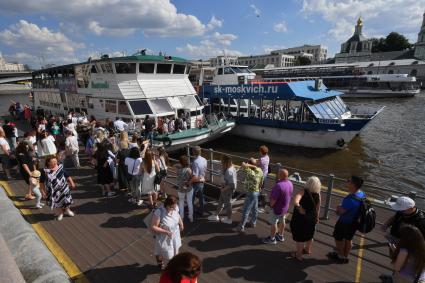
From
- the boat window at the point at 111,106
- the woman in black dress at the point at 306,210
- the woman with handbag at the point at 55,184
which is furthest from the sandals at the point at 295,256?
the boat window at the point at 111,106

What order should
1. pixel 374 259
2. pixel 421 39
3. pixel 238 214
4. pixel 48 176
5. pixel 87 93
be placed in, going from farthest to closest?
pixel 421 39
pixel 87 93
pixel 238 214
pixel 48 176
pixel 374 259

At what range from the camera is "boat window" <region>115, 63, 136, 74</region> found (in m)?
14.5

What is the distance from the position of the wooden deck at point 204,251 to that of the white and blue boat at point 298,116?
10811 mm

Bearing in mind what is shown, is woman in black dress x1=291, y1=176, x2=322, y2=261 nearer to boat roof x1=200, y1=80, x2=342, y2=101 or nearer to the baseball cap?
the baseball cap

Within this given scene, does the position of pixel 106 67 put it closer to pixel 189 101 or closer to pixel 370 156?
pixel 189 101

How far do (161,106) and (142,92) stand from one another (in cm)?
126

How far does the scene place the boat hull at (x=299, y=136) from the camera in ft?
56.2

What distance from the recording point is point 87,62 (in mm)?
15984

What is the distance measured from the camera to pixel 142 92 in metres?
14.5

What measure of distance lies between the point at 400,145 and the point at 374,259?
18846 millimetres

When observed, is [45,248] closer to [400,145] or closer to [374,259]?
[374,259]

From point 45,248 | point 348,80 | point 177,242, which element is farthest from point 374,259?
point 348,80

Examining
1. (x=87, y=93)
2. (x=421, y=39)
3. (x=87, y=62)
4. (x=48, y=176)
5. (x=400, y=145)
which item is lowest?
(x=400, y=145)

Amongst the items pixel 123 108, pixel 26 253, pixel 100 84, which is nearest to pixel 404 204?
pixel 26 253
